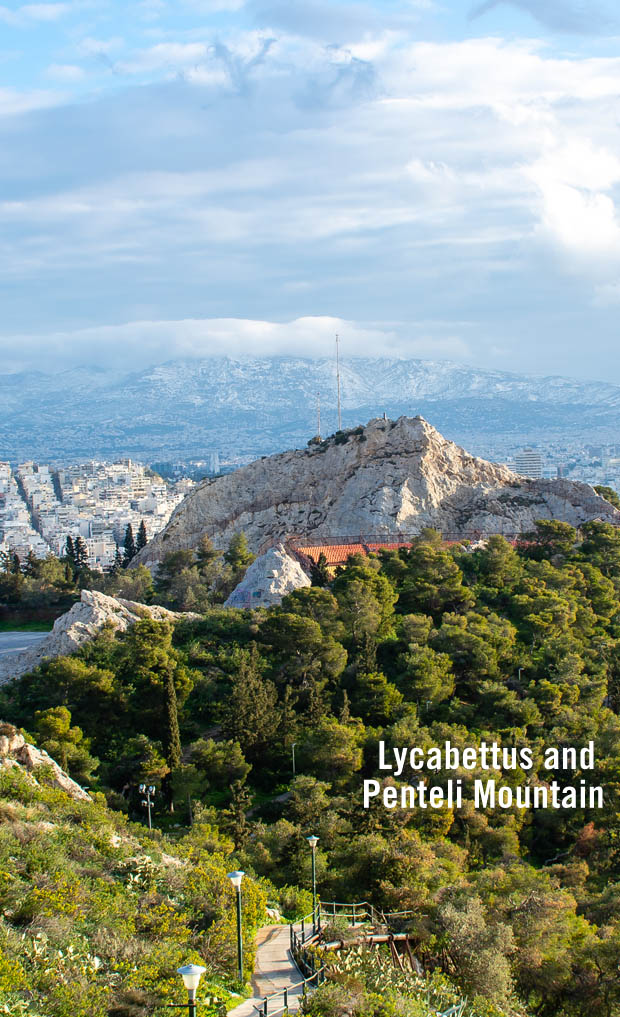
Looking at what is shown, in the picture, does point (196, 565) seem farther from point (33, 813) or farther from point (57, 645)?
point (33, 813)

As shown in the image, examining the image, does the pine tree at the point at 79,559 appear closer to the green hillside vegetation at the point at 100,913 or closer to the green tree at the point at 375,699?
the green tree at the point at 375,699

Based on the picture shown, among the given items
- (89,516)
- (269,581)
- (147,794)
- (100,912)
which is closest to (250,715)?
(147,794)

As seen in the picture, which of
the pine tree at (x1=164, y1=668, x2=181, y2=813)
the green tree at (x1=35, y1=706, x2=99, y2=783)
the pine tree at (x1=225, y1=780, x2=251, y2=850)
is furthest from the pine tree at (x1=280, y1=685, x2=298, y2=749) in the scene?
the green tree at (x1=35, y1=706, x2=99, y2=783)

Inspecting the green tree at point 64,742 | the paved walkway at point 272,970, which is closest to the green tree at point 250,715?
the green tree at point 64,742

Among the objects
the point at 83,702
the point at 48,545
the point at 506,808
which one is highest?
the point at 83,702

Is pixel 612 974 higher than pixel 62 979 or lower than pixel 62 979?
lower

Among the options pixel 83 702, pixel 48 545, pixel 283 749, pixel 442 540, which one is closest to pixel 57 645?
pixel 83 702

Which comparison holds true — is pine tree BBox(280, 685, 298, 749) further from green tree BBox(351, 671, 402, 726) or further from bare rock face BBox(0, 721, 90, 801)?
bare rock face BBox(0, 721, 90, 801)
